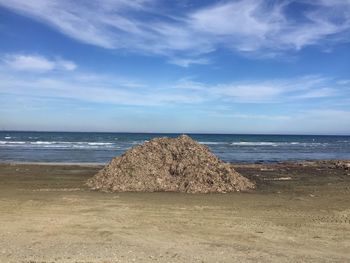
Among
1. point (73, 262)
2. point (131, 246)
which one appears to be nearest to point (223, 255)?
point (131, 246)

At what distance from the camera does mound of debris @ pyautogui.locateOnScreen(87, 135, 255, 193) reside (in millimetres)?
14875

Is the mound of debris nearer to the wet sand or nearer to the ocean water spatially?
the wet sand

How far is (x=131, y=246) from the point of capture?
7.66 metres

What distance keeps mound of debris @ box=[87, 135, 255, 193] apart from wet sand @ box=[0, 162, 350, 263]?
775 mm

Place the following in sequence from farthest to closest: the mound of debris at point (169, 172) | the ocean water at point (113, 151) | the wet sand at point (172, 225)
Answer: the ocean water at point (113, 151) < the mound of debris at point (169, 172) < the wet sand at point (172, 225)

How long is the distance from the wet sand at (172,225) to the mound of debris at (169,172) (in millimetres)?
775

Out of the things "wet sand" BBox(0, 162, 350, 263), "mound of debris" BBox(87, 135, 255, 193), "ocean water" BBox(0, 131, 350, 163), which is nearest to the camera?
"wet sand" BBox(0, 162, 350, 263)

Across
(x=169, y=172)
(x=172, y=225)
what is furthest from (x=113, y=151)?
(x=172, y=225)

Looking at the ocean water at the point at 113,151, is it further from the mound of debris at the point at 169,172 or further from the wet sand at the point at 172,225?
the wet sand at the point at 172,225

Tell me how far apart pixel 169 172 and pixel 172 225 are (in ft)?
20.9

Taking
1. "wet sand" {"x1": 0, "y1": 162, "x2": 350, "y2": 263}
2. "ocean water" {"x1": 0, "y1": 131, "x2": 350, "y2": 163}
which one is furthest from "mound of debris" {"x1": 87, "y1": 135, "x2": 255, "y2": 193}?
"ocean water" {"x1": 0, "y1": 131, "x2": 350, "y2": 163}

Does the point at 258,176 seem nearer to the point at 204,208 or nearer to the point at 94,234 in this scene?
the point at 204,208

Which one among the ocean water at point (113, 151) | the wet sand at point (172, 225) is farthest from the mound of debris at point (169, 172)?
the ocean water at point (113, 151)

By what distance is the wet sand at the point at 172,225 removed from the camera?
7.20 m
